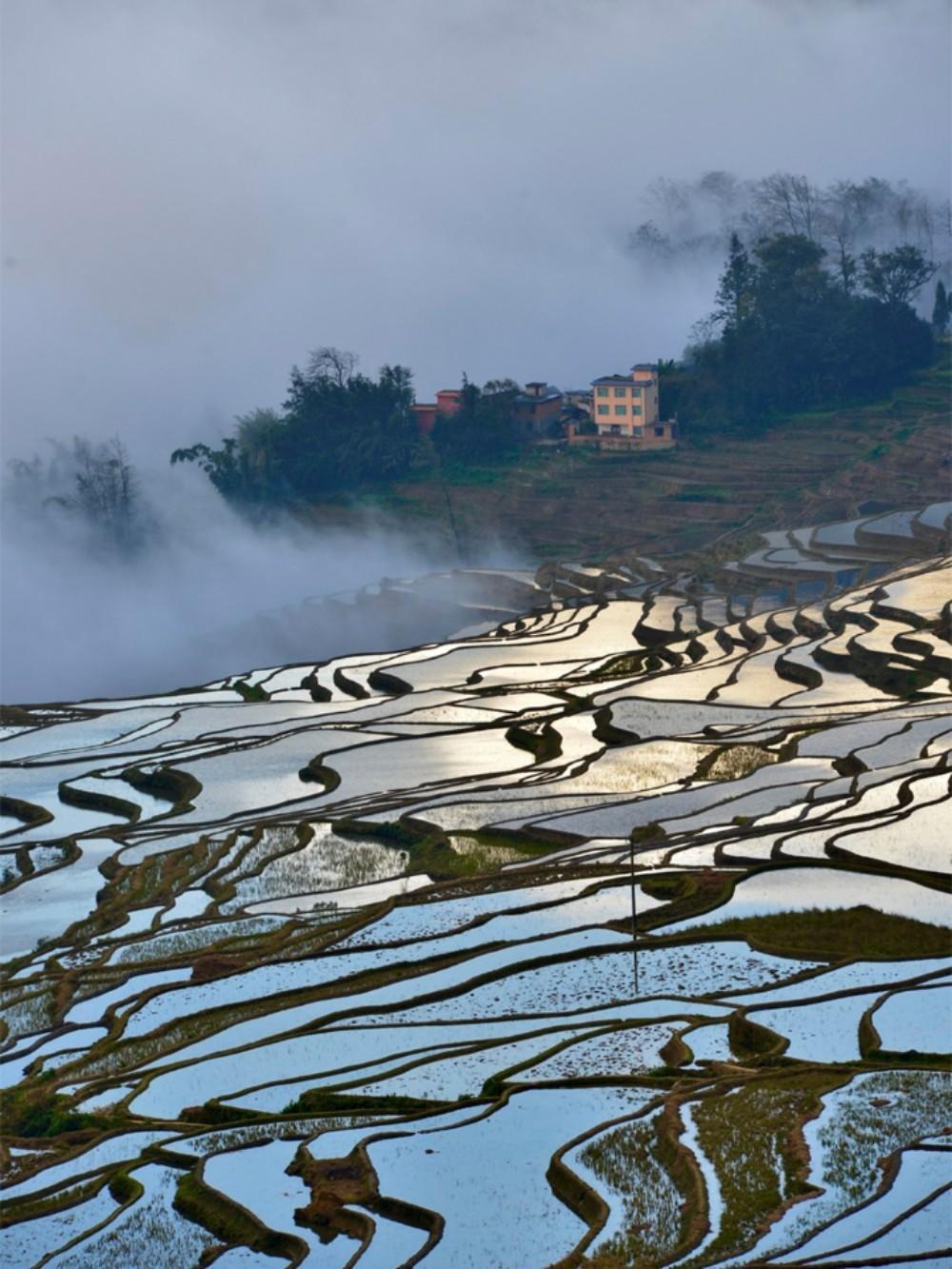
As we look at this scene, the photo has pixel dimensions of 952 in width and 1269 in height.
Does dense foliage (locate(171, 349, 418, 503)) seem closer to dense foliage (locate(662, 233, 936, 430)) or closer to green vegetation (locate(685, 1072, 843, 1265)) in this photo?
dense foliage (locate(662, 233, 936, 430))

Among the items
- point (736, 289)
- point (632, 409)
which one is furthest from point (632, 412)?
point (736, 289)

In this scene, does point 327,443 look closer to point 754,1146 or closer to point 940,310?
point 940,310

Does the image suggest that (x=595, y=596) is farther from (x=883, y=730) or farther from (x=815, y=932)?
(x=815, y=932)

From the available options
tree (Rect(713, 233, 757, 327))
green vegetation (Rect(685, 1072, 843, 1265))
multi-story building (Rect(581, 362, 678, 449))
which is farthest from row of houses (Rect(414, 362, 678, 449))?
green vegetation (Rect(685, 1072, 843, 1265))

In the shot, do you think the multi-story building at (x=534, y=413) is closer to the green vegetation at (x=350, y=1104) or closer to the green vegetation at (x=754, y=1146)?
the green vegetation at (x=350, y=1104)

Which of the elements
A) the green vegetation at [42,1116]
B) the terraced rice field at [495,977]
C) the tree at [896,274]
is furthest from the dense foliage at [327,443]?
the green vegetation at [42,1116]

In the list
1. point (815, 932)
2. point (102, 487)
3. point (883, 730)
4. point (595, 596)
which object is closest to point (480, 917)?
point (815, 932)
